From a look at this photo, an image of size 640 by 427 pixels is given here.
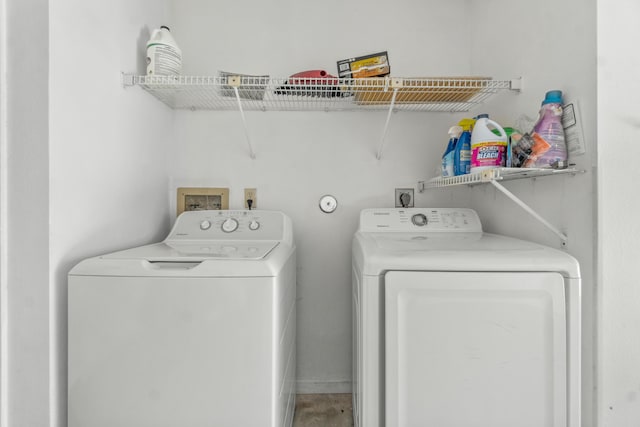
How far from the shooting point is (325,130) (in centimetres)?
191

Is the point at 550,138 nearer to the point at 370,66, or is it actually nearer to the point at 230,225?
the point at 370,66

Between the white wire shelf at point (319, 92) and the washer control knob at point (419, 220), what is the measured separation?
1.97 ft

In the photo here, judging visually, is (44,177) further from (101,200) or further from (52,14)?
(52,14)

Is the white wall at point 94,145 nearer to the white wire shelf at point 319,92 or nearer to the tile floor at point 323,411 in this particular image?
the white wire shelf at point 319,92

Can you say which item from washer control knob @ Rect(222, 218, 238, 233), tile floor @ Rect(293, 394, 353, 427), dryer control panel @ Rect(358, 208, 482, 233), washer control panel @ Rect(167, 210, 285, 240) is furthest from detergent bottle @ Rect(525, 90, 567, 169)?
tile floor @ Rect(293, 394, 353, 427)

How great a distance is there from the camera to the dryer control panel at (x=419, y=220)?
1698 millimetres

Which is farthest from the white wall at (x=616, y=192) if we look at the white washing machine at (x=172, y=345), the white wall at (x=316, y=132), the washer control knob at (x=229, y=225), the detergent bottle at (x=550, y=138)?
the washer control knob at (x=229, y=225)

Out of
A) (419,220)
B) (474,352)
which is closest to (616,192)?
(474,352)

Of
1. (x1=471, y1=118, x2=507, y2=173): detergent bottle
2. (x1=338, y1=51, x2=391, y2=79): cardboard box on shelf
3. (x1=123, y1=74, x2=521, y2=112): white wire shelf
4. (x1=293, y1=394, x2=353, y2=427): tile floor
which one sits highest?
(x1=338, y1=51, x2=391, y2=79): cardboard box on shelf

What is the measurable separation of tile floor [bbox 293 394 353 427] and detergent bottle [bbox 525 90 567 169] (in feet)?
4.95

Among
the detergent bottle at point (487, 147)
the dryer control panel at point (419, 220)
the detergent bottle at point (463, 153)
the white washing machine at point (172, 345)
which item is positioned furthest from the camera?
the dryer control panel at point (419, 220)

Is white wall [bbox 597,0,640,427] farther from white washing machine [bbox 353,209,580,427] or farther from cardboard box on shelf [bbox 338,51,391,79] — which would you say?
cardboard box on shelf [bbox 338,51,391,79]

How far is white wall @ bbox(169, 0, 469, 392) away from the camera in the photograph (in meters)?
1.90

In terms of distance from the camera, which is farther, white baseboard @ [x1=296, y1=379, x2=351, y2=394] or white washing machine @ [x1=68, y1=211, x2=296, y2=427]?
white baseboard @ [x1=296, y1=379, x2=351, y2=394]
